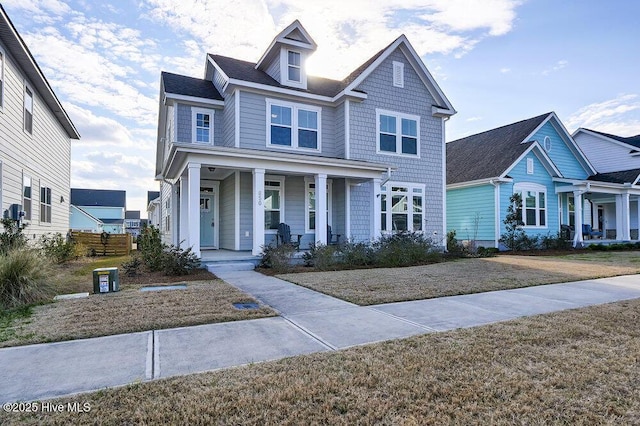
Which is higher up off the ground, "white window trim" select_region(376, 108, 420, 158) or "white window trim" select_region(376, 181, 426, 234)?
"white window trim" select_region(376, 108, 420, 158)

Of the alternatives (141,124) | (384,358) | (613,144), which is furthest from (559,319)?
(613,144)

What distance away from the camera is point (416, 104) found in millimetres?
15797

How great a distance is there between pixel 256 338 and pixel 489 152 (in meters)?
19.4

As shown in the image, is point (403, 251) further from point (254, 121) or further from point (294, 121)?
point (254, 121)

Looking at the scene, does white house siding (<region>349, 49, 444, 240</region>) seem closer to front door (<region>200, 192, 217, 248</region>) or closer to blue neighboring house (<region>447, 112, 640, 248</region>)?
blue neighboring house (<region>447, 112, 640, 248</region>)

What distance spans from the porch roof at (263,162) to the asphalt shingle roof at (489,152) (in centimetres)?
791

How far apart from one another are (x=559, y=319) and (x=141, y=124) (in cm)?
1951

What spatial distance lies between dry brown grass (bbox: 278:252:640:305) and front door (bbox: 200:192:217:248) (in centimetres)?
679

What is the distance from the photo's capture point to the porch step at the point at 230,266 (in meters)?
10.3

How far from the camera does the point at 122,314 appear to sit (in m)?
5.23

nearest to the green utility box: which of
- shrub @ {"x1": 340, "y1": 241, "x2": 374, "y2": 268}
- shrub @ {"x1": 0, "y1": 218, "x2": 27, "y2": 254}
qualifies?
shrub @ {"x1": 0, "y1": 218, "x2": 27, "y2": 254}

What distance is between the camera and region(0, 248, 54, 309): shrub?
5848 mm

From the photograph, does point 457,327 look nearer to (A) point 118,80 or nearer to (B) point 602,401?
(B) point 602,401

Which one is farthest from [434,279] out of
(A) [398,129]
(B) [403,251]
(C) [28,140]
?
(C) [28,140]
